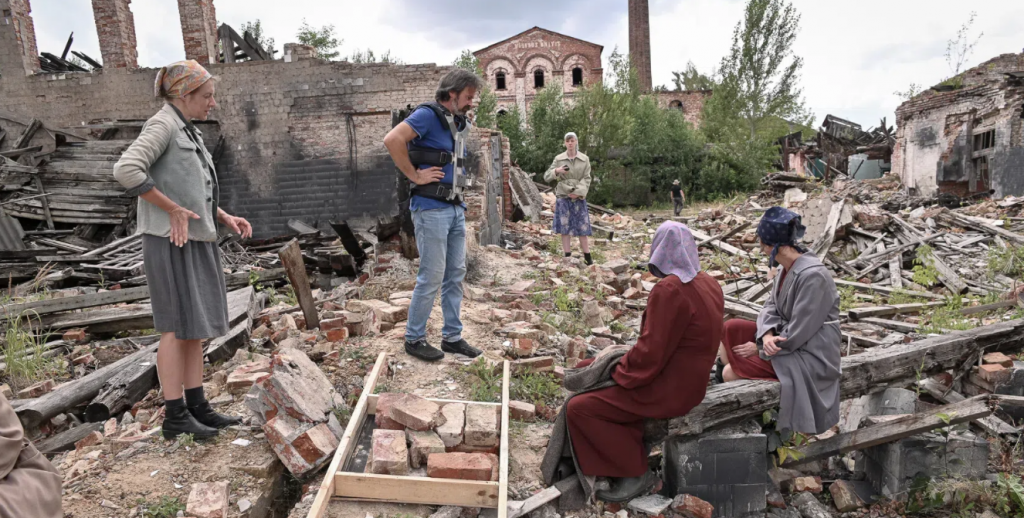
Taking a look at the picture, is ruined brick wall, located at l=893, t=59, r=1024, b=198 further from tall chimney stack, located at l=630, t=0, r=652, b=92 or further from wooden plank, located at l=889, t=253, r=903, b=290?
tall chimney stack, located at l=630, t=0, r=652, b=92

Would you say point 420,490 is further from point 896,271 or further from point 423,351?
point 896,271

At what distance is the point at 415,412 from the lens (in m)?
3.16

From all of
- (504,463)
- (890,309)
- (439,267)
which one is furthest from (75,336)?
(890,309)

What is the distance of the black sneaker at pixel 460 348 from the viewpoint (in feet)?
14.3

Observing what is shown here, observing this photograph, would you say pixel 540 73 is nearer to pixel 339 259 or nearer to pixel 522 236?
pixel 522 236

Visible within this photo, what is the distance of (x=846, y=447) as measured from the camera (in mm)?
3537

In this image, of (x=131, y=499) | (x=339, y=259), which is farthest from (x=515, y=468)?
(x=339, y=259)

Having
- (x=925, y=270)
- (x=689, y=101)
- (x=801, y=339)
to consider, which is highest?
(x=689, y=101)

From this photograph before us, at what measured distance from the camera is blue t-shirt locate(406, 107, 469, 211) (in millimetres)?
3896

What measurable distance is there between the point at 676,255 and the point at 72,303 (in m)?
6.28

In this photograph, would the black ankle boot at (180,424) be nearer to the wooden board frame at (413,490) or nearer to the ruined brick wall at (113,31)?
the wooden board frame at (413,490)

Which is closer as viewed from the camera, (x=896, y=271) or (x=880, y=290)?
(x=880, y=290)

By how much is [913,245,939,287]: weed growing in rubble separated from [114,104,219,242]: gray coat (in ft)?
27.2

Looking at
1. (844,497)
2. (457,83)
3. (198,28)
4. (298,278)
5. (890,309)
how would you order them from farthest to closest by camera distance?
(198,28)
(890,309)
(298,278)
(457,83)
(844,497)
